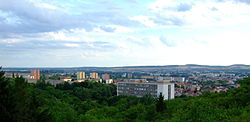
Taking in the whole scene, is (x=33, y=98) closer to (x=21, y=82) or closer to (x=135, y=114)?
(x=21, y=82)

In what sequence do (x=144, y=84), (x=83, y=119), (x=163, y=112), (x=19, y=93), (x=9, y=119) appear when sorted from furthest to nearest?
(x=144, y=84), (x=163, y=112), (x=83, y=119), (x=19, y=93), (x=9, y=119)

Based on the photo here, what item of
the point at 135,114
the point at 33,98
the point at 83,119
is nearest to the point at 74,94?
the point at 135,114

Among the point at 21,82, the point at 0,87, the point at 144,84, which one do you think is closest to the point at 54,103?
the point at 21,82

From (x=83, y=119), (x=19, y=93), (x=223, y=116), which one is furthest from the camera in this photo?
(x=83, y=119)

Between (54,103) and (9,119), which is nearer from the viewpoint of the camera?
(9,119)

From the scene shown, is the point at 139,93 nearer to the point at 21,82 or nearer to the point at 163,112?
the point at 163,112

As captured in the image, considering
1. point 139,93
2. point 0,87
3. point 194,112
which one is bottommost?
point 139,93

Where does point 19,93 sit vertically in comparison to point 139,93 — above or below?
above
